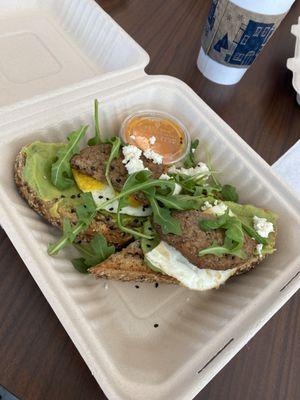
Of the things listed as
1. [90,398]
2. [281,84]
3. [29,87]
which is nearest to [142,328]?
[90,398]

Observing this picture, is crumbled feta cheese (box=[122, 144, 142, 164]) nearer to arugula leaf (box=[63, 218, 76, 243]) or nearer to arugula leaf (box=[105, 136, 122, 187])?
arugula leaf (box=[105, 136, 122, 187])

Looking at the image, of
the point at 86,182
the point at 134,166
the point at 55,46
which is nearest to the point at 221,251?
the point at 134,166

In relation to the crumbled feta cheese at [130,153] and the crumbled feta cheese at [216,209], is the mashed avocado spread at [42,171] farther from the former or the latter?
the crumbled feta cheese at [216,209]

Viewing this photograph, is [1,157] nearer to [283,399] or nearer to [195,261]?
[195,261]

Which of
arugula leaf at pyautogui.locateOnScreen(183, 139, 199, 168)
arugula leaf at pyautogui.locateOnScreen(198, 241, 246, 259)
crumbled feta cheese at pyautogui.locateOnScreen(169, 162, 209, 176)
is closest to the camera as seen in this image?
arugula leaf at pyautogui.locateOnScreen(198, 241, 246, 259)

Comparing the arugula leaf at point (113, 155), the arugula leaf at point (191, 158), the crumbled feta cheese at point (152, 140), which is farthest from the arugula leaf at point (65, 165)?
the arugula leaf at point (191, 158)

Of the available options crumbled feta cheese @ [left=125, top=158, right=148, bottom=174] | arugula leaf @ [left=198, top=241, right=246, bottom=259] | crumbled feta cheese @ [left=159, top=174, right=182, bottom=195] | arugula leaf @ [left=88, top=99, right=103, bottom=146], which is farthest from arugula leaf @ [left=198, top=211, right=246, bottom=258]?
arugula leaf @ [left=88, top=99, right=103, bottom=146]

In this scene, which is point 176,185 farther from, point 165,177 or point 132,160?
point 132,160
